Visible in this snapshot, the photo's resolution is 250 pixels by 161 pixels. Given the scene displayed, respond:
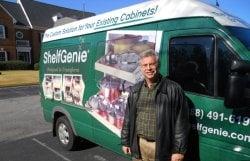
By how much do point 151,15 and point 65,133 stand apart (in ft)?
11.8

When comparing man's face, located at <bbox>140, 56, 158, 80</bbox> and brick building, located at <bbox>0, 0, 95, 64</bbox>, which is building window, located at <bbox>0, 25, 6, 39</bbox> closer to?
brick building, located at <bbox>0, 0, 95, 64</bbox>

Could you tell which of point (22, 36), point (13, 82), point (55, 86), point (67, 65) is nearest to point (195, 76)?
point (67, 65)

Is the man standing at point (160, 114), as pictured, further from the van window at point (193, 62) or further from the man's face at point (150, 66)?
the van window at point (193, 62)

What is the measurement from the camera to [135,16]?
16.9 feet

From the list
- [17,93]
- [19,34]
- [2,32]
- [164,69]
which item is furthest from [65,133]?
[19,34]

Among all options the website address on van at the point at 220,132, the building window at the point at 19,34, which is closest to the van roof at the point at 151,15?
the website address on van at the point at 220,132

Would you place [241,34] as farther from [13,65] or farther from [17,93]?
[13,65]

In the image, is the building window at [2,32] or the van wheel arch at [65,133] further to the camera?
the building window at [2,32]

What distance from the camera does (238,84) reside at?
3121 mm

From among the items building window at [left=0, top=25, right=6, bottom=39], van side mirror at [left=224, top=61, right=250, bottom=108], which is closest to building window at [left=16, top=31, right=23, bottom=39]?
building window at [left=0, top=25, right=6, bottom=39]

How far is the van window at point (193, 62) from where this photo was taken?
396cm

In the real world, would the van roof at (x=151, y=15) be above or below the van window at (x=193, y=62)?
above

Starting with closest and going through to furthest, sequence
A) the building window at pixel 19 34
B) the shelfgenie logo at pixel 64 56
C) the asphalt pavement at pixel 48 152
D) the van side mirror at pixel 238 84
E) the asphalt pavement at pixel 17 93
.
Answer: the van side mirror at pixel 238 84 → the shelfgenie logo at pixel 64 56 → the asphalt pavement at pixel 48 152 → the asphalt pavement at pixel 17 93 → the building window at pixel 19 34

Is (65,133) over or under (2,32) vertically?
under
